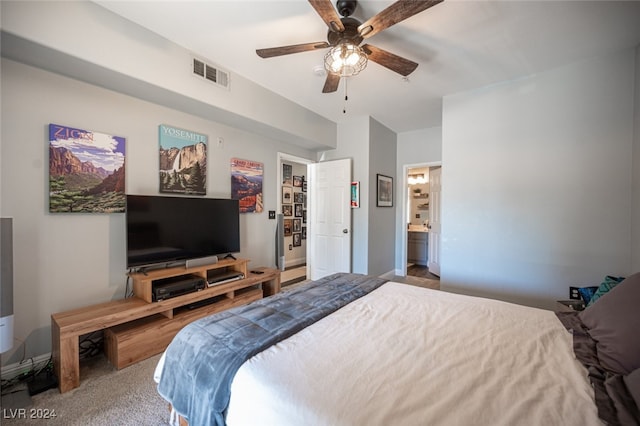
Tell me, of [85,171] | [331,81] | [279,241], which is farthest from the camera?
[279,241]

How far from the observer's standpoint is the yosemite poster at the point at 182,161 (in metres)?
2.67

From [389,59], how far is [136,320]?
10.0 ft

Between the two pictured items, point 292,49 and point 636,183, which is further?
point 636,183

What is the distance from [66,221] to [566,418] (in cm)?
319

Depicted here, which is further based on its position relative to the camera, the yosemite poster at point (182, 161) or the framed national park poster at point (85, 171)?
the yosemite poster at point (182, 161)

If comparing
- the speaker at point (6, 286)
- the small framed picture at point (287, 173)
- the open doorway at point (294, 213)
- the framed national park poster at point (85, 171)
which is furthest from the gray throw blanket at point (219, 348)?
the small framed picture at point (287, 173)

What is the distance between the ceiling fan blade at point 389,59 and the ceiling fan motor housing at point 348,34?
108mm

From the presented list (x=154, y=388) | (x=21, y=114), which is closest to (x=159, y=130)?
(x=21, y=114)

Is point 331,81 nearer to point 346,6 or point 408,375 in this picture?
point 346,6

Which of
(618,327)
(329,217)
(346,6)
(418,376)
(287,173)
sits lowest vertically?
(418,376)

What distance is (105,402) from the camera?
1663mm

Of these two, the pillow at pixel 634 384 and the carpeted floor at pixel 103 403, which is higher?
the pillow at pixel 634 384

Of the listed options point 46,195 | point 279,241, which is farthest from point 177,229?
point 279,241

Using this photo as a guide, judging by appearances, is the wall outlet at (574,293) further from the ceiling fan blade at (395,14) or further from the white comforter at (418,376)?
the ceiling fan blade at (395,14)
